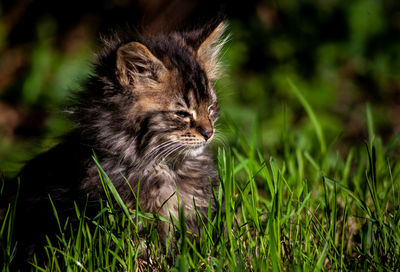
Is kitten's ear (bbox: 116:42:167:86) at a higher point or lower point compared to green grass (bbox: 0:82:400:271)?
higher

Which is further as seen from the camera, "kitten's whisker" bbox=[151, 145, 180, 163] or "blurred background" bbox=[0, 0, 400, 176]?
"blurred background" bbox=[0, 0, 400, 176]

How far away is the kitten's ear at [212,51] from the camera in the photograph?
2717 millimetres

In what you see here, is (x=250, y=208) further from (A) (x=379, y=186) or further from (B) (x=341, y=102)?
(B) (x=341, y=102)

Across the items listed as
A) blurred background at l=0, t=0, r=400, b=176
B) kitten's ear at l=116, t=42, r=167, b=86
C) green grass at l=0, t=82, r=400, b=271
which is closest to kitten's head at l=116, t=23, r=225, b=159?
kitten's ear at l=116, t=42, r=167, b=86

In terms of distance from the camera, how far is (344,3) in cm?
464

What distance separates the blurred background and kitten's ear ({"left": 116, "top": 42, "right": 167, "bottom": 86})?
6.38 ft

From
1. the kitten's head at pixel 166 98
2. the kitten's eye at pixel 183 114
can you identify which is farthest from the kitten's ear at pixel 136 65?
the kitten's eye at pixel 183 114

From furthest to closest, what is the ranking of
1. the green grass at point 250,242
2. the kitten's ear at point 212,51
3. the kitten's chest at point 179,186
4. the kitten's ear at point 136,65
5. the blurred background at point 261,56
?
the blurred background at point 261,56 → the kitten's ear at point 212,51 → the kitten's chest at point 179,186 → the kitten's ear at point 136,65 → the green grass at point 250,242

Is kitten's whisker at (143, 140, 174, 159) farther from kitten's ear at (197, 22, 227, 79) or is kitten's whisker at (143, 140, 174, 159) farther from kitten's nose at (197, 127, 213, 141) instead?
kitten's ear at (197, 22, 227, 79)

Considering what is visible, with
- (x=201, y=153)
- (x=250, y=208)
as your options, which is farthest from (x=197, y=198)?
(x=250, y=208)

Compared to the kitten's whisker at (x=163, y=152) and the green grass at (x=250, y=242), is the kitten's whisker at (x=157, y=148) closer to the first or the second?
the kitten's whisker at (x=163, y=152)

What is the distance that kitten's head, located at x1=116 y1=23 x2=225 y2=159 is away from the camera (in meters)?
2.42

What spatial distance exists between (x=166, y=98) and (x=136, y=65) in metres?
0.22

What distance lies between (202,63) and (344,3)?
2.46m
